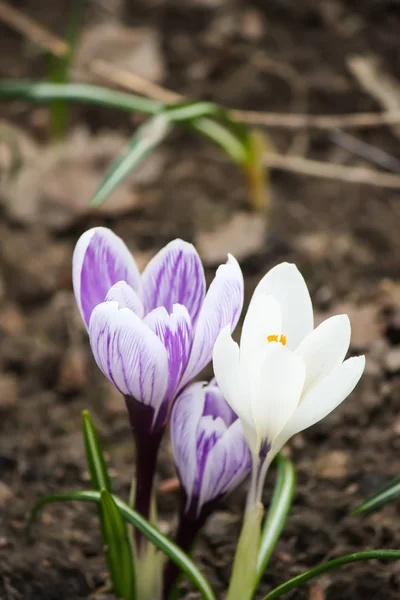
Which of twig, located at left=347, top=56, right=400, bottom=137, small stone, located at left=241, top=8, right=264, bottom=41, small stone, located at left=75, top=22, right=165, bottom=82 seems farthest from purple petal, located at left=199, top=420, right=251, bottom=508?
small stone, located at left=241, top=8, right=264, bottom=41

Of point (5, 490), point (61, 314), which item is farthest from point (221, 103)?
point (5, 490)

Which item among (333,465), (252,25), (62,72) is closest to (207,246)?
(62,72)

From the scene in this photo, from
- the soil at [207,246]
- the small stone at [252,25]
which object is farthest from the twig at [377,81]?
the small stone at [252,25]

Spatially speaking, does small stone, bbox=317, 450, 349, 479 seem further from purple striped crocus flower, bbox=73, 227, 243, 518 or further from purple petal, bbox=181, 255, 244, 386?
purple petal, bbox=181, 255, 244, 386

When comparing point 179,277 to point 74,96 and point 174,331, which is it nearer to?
point 174,331

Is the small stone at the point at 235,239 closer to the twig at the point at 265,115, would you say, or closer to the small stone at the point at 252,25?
the twig at the point at 265,115
